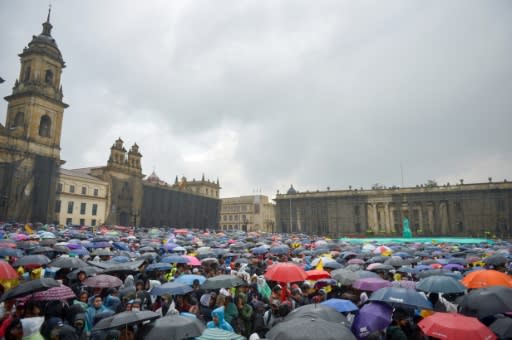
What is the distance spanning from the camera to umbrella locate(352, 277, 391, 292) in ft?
24.9

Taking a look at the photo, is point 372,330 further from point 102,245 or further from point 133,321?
point 102,245

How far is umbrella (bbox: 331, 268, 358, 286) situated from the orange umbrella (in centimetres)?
266

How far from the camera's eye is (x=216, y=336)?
4.55m

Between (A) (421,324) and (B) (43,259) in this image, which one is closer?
(A) (421,324)

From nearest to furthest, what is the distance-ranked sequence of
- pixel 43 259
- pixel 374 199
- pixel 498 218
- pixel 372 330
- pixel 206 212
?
pixel 372 330 < pixel 43 259 < pixel 498 218 < pixel 374 199 < pixel 206 212

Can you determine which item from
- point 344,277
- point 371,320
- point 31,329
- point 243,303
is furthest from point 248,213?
point 31,329

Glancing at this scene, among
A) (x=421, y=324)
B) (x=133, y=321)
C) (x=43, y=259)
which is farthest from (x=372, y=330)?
(x=43, y=259)

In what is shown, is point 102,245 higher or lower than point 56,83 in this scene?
lower

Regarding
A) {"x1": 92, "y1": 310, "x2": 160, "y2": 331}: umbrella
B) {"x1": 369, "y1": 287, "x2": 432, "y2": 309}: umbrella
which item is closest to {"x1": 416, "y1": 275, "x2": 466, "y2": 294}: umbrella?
{"x1": 369, "y1": 287, "x2": 432, "y2": 309}: umbrella

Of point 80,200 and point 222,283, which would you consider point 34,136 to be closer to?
point 80,200

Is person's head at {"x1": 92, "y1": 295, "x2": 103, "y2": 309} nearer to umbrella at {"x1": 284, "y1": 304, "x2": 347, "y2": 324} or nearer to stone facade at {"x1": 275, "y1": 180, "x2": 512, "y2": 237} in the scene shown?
umbrella at {"x1": 284, "y1": 304, "x2": 347, "y2": 324}

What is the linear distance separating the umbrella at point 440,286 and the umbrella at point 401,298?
4.34 ft

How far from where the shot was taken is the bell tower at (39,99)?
43.8 m

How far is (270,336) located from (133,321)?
6.59 ft
